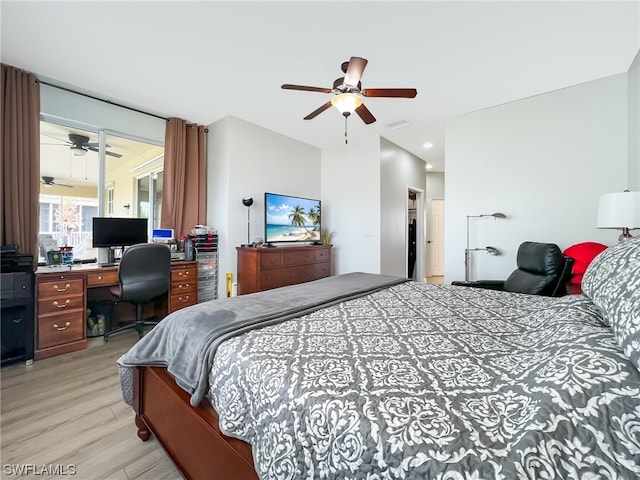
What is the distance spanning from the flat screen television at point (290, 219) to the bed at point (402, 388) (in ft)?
8.59

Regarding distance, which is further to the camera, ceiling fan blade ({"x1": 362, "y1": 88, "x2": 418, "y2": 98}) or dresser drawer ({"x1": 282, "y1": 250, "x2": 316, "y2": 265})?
dresser drawer ({"x1": 282, "y1": 250, "x2": 316, "y2": 265})

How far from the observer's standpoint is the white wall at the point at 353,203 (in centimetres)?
455

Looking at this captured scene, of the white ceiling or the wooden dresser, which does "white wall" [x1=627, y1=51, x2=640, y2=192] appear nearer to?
the white ceiling

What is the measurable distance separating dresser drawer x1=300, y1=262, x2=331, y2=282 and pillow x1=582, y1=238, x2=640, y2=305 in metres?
3.37

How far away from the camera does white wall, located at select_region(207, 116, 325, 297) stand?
12.5 feet

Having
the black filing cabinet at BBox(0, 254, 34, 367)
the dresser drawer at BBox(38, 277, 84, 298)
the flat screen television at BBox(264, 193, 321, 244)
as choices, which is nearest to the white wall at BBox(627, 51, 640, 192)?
the flat screen television at BBox(264, 193, 321, 244)

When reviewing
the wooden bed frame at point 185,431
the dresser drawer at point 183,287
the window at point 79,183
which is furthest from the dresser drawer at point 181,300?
the wooden bed frame at point 185,431

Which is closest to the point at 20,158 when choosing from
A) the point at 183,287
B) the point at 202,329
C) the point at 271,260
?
the point at 183,287

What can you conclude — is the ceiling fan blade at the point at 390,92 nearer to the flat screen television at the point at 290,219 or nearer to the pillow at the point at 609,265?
the pillow at the point at 609,265

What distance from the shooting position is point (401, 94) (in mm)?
2229

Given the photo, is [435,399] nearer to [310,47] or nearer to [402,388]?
[402,388]

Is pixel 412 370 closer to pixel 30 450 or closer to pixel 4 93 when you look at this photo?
pixel 30 450

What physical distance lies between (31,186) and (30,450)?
8.06 feet

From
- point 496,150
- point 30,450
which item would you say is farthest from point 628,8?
point 30,450
